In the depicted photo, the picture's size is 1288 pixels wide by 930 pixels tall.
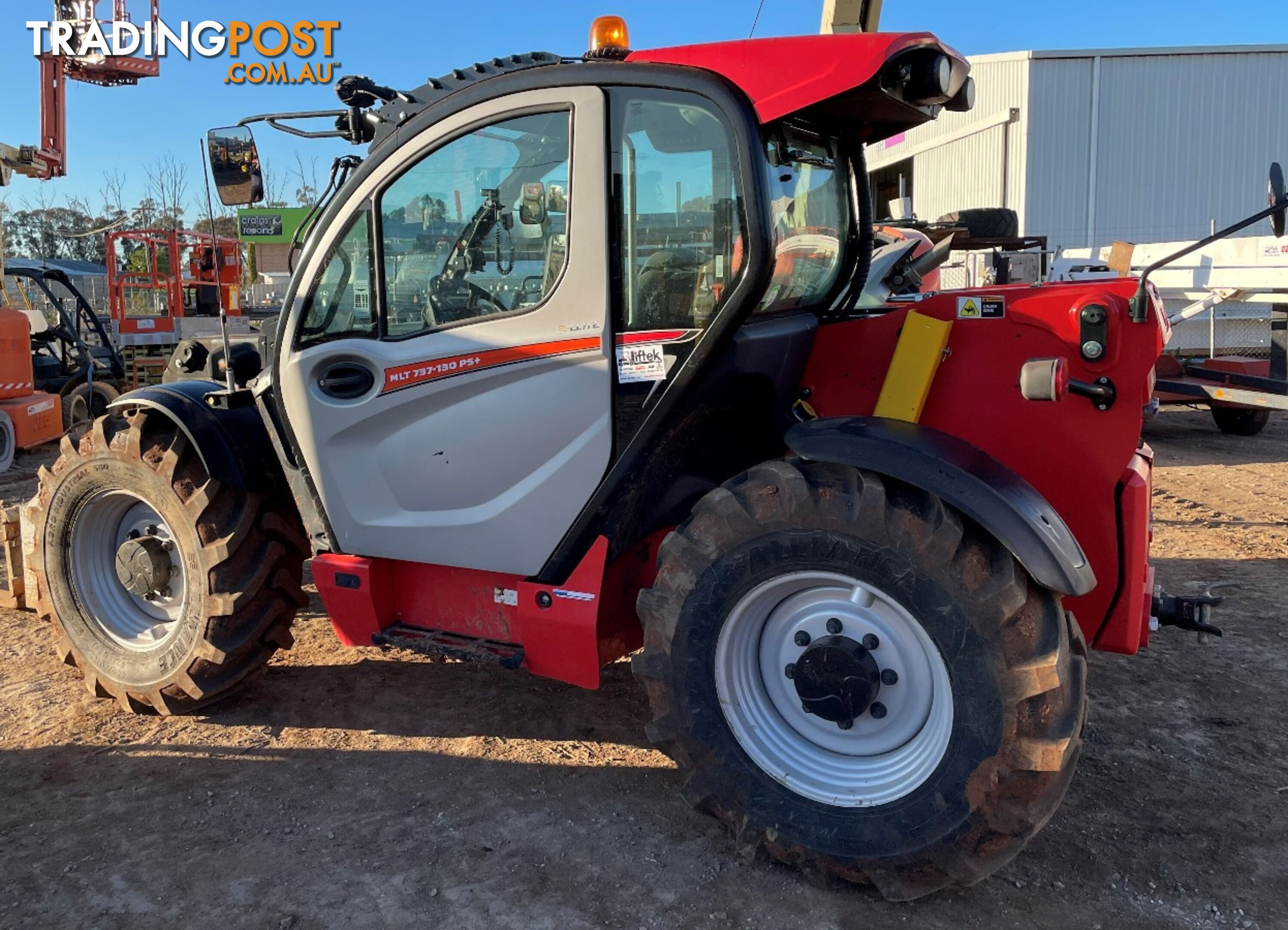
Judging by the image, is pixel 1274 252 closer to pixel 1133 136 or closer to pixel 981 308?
pixel 981 308

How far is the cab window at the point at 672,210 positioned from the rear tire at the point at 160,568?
1894 mm

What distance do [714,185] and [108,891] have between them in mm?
2781

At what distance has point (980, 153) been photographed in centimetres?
2192

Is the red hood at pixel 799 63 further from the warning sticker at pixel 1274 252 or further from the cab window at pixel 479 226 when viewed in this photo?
the warning sticker at pixel 1274 252

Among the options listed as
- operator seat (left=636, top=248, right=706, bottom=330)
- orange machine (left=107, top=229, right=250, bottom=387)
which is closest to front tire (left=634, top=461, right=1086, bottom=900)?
operator seat (left=636, top=248, right=706, bottom=330)

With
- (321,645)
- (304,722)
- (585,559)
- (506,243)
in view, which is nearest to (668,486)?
(585,559)

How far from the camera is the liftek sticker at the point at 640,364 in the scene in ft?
10.4

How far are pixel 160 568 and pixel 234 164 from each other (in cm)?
182

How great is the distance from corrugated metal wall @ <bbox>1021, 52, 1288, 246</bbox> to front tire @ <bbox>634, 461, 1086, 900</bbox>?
65.4ft

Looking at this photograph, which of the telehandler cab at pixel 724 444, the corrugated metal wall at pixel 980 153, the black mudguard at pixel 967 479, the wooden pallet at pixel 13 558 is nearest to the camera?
the black mudguard at pixel 967 479

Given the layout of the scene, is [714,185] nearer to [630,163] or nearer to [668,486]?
[630,163]

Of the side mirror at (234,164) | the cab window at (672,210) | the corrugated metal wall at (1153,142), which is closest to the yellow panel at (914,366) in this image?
the cab window at (672,210)

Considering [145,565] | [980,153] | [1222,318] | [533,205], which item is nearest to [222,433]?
[145,565]

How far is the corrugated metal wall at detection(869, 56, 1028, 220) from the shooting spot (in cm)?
2067
